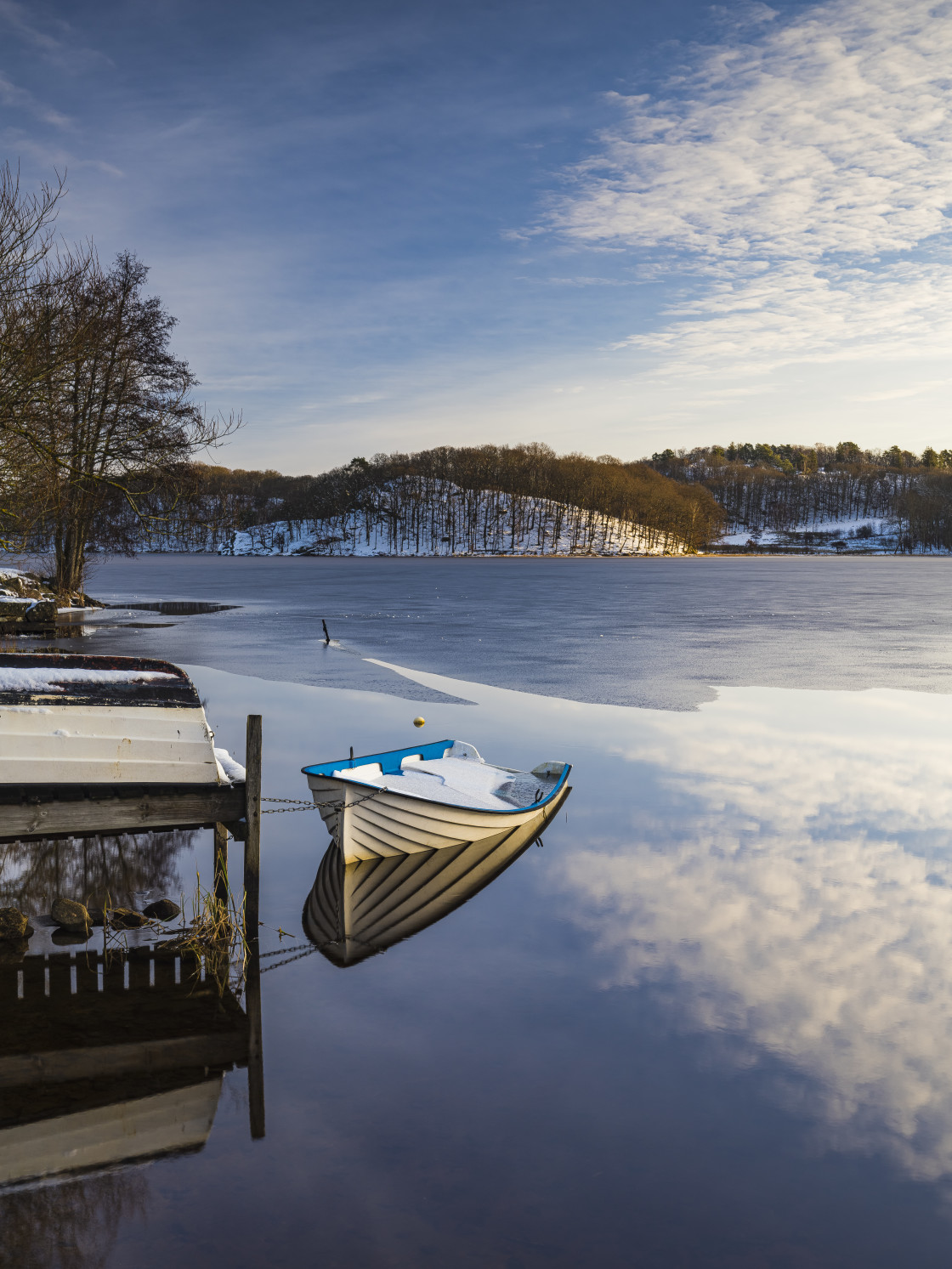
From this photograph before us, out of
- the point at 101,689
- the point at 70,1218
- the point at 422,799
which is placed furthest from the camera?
the point at 422,799

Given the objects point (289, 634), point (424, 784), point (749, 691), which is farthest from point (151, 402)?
point (424, 784)

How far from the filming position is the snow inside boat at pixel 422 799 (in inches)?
396

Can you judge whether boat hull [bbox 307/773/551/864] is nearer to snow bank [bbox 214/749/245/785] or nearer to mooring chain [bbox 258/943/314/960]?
snow bank [bbox 214/749/245/785]

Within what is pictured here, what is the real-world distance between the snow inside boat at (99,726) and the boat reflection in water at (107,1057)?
1.60 meters

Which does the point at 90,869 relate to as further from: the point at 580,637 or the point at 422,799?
the point at 580,637

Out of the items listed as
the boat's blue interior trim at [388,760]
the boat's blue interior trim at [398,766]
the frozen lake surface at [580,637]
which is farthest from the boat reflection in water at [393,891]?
the frozen lake surface at [580,637]

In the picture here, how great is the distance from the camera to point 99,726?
A: 8.58 metres

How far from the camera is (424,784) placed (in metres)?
11.3

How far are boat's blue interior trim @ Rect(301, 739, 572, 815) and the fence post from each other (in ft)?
4.14

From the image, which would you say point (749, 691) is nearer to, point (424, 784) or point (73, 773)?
point (424, 784)

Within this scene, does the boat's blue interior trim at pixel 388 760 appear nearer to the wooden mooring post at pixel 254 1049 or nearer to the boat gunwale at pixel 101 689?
the boat gunwale at pixel 101 689

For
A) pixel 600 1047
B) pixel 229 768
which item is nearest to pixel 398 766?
pixel 229 768

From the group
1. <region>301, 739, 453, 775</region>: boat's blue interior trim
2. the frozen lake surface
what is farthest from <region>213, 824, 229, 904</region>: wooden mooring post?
the frozen lake surface

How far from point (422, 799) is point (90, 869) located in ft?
12.2
